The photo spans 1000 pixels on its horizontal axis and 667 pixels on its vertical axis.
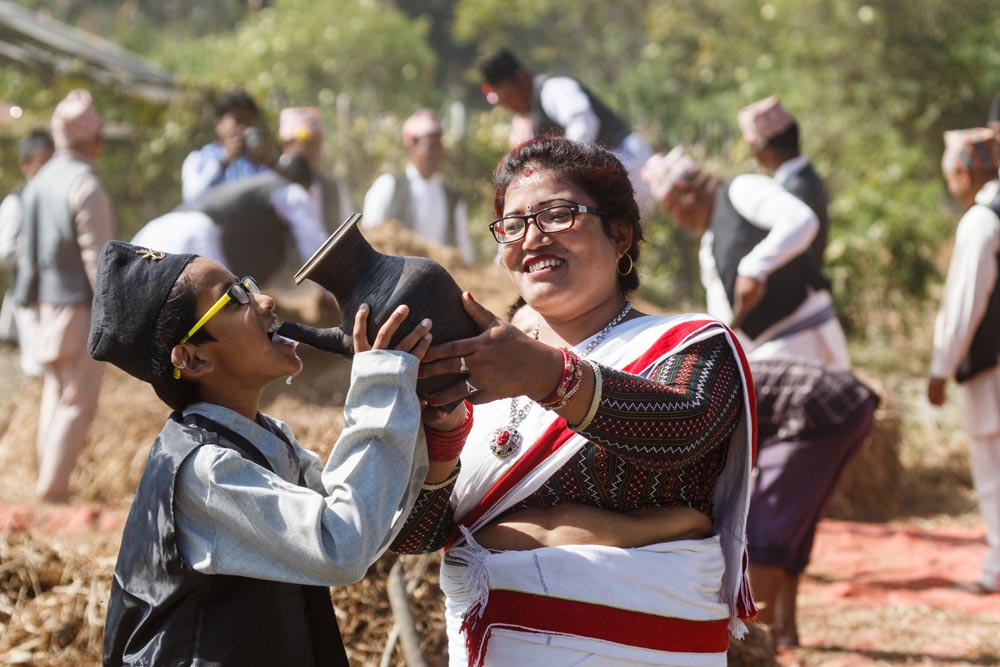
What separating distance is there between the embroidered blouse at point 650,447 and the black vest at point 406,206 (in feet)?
21.3

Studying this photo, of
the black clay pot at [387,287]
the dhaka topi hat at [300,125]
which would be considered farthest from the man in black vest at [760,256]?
the dhaka topi hat at [300,125]

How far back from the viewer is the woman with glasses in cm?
225

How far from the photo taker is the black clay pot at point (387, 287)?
2010 millimetres

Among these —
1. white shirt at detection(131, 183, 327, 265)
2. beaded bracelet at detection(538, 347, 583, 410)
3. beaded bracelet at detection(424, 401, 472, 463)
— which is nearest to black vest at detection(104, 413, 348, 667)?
beaded bracelet at detection(424, 401, 472, 463)

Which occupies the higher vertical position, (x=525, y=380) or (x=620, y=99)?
(x=525, y=380)

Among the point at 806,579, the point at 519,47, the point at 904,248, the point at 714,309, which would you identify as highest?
the point at 714,309

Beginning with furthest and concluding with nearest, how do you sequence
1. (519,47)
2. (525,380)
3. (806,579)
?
1. (519,47)
2. (806,579)
3. (525,380)

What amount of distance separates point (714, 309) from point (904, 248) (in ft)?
19.9

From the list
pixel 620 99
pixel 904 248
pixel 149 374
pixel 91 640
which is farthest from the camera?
pixel 620 99

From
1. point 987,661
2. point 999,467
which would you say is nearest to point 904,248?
point 999,467

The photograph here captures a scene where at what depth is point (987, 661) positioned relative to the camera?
4781 mm

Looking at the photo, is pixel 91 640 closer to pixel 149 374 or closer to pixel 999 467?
pixel 149 374

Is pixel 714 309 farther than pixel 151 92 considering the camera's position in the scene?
No

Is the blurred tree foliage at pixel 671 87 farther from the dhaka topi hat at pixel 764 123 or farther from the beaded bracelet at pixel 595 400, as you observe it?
the dhaka topi hat at pixel 764 123
